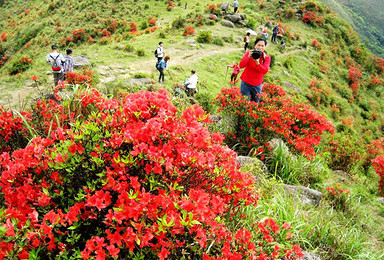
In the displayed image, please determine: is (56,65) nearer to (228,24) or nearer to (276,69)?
(276,69)

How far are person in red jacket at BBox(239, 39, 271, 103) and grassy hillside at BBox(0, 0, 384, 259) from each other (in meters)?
1.53

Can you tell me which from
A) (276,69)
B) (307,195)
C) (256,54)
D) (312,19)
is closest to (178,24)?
(276,69)

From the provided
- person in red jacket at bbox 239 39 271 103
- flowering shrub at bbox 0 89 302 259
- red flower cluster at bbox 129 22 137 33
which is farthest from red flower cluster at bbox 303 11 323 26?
flowering shrub at bbox 0 89 302 259

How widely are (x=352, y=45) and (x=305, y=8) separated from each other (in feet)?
25.1

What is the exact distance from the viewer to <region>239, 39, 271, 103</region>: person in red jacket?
554 centimetres

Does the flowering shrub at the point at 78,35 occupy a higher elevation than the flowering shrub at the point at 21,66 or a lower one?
lower

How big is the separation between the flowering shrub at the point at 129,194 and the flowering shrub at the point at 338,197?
320cm

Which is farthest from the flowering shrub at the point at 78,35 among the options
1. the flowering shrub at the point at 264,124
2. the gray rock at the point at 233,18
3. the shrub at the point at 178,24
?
the flowering shrub at the point at 264,124

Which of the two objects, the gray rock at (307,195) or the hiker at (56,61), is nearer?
the gray rock at (307,195)

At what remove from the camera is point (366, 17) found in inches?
3297

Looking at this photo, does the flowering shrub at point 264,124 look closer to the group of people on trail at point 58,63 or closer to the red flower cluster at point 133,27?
the group of people on trail at point 58,63

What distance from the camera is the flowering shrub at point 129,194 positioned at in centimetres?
172

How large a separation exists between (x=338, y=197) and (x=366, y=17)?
107304 mm

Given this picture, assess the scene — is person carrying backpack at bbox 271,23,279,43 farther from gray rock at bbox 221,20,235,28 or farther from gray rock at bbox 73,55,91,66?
gray rock at bbox 73,55,91,66
